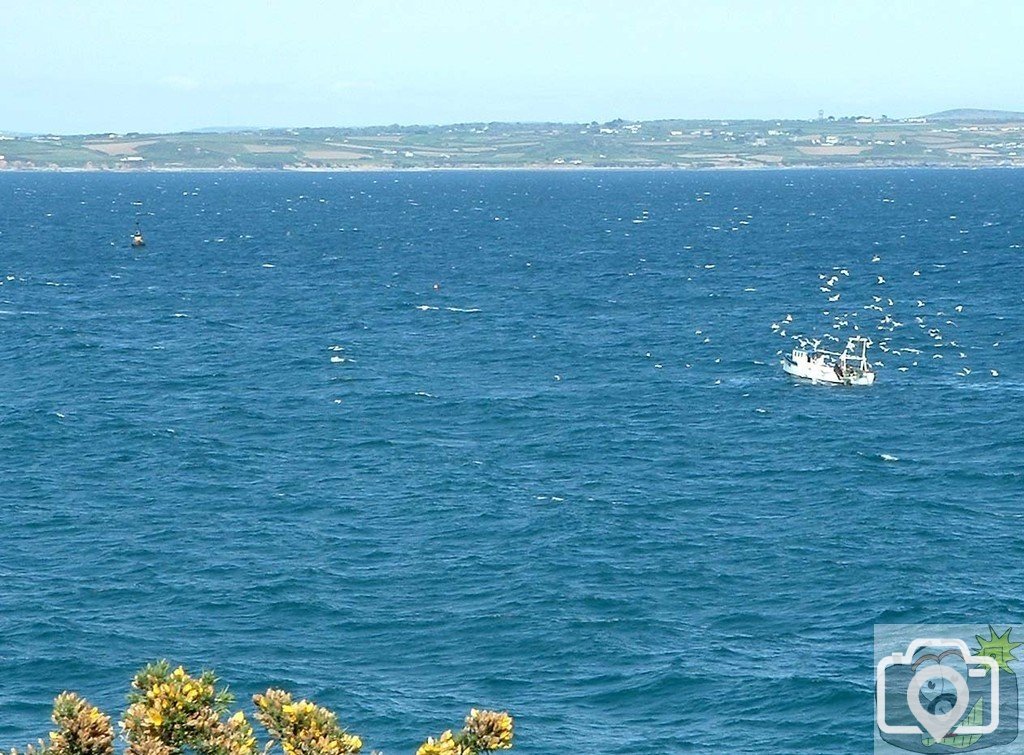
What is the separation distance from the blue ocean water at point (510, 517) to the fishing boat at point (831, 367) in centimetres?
158

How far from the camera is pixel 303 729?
2375cm

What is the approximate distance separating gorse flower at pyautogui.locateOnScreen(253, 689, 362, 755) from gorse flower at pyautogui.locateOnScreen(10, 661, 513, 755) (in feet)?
0.05

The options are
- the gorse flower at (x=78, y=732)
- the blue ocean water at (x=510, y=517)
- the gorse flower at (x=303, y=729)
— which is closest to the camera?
the gorse flower at (x=78, y=732)

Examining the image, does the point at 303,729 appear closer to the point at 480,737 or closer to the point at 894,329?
the point at 480,737

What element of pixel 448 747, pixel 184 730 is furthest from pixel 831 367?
pixel 184 730

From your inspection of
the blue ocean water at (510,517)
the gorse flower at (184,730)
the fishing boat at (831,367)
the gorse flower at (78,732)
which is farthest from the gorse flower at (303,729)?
the fishing boat at (831,367)

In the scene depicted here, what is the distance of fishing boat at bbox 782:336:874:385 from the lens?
10938 centimetres

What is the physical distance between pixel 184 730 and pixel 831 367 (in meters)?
93.0

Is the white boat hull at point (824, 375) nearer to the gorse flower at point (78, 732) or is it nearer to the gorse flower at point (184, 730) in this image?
the gorse flower at point (184, 730)

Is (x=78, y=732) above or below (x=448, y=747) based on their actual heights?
above

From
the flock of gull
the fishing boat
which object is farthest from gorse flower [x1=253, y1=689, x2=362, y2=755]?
the flock of gull

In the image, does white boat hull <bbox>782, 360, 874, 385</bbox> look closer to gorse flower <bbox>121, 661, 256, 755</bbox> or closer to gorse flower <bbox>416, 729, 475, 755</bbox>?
gorse flower <bbox>416, 729, 475, 755</bbox>

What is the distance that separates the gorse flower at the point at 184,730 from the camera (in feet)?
73.2

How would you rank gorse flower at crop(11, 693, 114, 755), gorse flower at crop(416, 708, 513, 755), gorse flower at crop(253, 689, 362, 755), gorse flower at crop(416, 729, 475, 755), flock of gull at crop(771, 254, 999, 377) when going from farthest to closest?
flock of gull at crop(771, 254, 999, 377) → gorse flower at crop(253, 689, 362, 755) → gorse flower at crop(416, 708, 513, 755) → gorse flower at crop(416, 729, 475, 755) → gorse flower at crop(11, 693, 114, 755)
